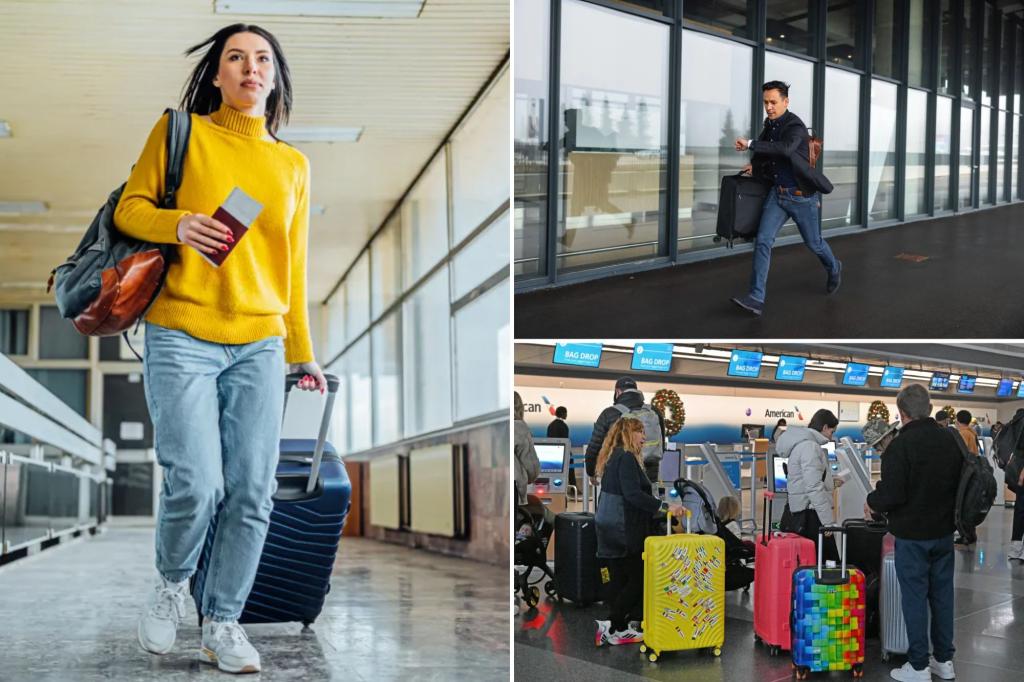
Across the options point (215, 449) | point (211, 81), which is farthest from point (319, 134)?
point (215, 449)

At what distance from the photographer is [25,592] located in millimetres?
5160

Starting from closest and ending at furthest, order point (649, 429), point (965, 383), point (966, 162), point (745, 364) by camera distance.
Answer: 1. point (649, 429)
2. point (745, 364)
3. point (965, 383)
4. point (966, 162)

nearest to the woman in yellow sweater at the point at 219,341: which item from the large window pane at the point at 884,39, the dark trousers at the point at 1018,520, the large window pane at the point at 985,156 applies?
the dark trousers at the point at 1018,520

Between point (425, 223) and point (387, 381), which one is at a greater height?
point (425, 223)

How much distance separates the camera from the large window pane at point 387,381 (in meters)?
12.8

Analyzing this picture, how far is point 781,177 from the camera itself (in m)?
5.41

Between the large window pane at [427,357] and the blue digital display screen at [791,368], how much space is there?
4.34 metres

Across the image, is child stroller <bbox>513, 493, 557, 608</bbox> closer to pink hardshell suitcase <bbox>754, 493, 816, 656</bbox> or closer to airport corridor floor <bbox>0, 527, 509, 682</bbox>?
airport corridor floor <bbox>0, 527, 509, 682</bbox>

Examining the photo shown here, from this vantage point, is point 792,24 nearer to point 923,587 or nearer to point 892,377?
point 892,377

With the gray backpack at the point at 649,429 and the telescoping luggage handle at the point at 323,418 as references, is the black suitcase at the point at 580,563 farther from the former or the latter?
the telescoping luggage handle at the point at 323,418

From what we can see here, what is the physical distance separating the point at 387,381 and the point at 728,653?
30.1 feet

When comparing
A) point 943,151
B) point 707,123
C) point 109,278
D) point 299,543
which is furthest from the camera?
point 943,151

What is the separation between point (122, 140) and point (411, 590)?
6370mm

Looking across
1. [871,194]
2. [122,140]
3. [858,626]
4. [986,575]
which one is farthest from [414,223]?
[858,626]
